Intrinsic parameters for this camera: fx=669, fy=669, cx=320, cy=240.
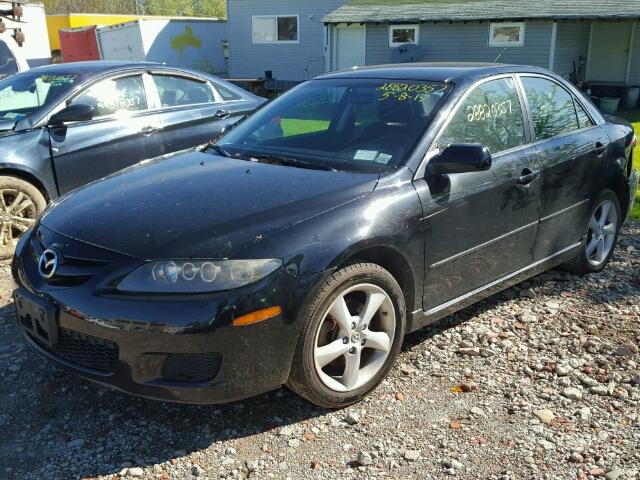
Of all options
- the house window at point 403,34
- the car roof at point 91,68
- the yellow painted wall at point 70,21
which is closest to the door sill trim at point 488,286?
the car roof at point 91,68

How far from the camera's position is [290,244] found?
2988 mm

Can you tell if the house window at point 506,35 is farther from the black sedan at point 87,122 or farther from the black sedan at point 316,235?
the black sedan at point 316,235

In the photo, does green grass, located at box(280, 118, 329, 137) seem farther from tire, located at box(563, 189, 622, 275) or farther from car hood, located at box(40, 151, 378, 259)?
tire, located at box(563, 189, 622, 275)

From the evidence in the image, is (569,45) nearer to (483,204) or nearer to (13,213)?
(483,204)

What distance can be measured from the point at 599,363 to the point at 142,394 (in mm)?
2572

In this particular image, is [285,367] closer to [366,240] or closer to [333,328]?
[333,328]

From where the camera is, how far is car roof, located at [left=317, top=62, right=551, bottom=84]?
411 cm

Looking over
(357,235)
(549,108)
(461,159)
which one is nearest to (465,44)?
(549,108)

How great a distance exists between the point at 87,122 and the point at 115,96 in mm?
418

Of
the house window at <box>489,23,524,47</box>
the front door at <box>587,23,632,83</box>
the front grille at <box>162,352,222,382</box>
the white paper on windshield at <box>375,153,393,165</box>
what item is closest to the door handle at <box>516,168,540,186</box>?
the white paper on windshield at <box>375,153,393,165</box>

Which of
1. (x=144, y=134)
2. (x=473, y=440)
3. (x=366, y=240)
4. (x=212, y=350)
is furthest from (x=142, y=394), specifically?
(x=144, y=134)

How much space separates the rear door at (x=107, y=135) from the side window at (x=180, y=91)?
200 millimetres

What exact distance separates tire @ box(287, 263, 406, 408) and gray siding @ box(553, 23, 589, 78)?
742 inches

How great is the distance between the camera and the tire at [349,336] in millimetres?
3068
